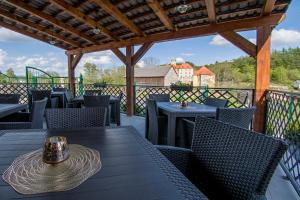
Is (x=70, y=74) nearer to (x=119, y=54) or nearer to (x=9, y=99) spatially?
(x=119, y=54)

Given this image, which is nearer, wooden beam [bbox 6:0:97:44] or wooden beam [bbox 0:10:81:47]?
→ wooden beam [bbox 6:0:97:44]

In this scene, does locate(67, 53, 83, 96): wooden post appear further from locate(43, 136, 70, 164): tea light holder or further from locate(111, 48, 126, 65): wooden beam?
locate(43, 136, 70, 164): tea light holder

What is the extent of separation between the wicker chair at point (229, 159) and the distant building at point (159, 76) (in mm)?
20062

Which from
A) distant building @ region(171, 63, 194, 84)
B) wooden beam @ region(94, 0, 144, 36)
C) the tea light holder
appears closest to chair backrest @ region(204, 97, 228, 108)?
wooden beam @ region(94, 0, 144, 36)

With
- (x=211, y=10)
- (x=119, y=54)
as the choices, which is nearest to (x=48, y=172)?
(x=211, y=10)

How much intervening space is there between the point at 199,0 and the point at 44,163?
3.74m

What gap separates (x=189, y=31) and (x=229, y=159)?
4.36m

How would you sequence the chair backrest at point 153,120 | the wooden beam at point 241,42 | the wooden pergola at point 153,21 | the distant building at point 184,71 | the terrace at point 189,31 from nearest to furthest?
the terrace at point 189,31 → the chair backrest at point 153,120 → the wooden pergola at point 153,21 → the wooden beam at point 241,42 → the distant building at point 184,71

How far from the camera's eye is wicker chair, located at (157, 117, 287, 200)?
85 centimetres

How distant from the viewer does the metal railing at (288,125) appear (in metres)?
2.56

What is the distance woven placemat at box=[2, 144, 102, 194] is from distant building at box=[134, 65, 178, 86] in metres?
20.3

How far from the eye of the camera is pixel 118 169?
0.97 metres

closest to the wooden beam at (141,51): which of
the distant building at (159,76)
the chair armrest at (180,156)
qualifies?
the chair armrest at (180,156)

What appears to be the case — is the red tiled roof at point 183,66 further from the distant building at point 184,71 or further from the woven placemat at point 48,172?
the woven placemat at point 48,172
